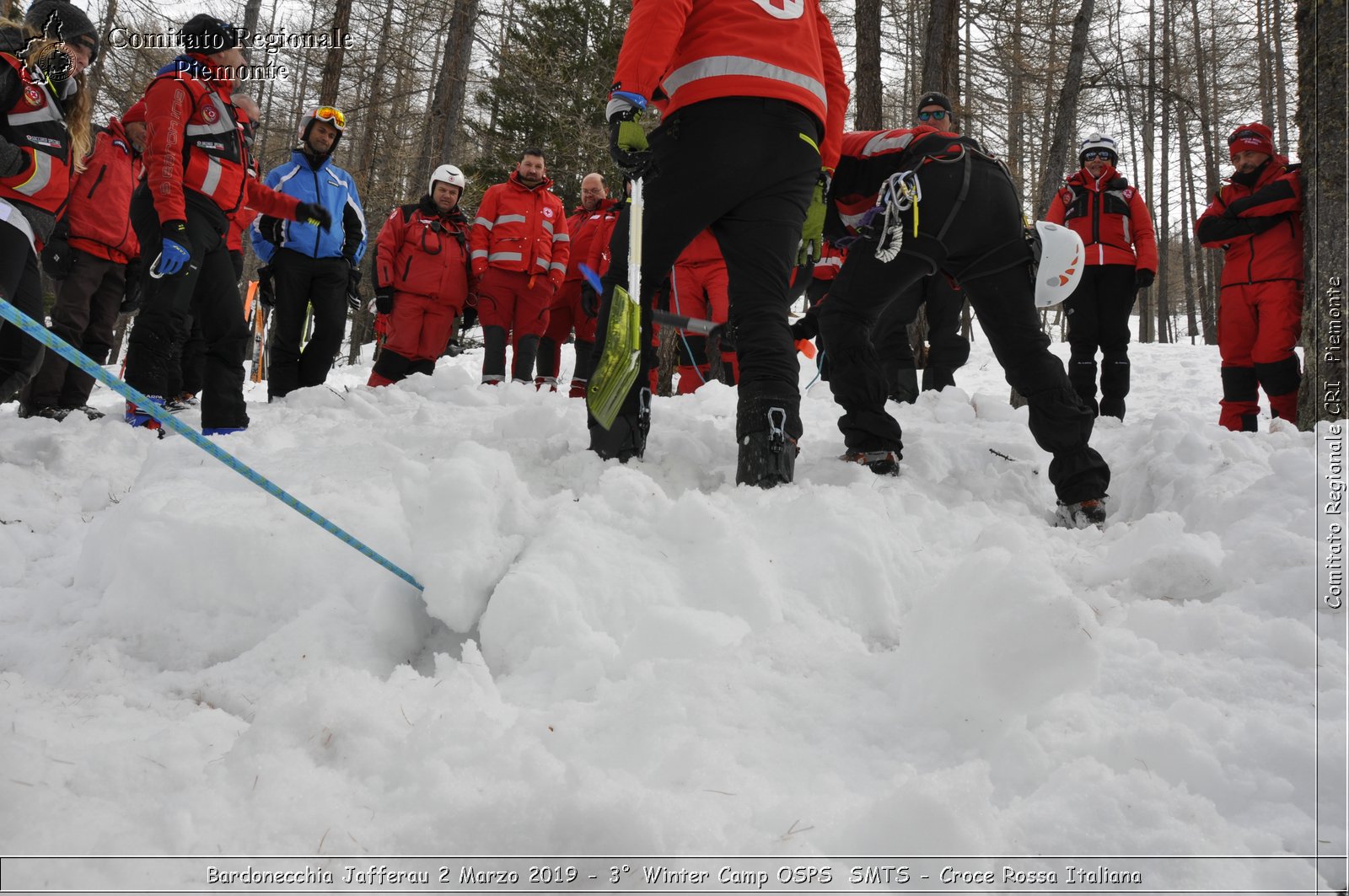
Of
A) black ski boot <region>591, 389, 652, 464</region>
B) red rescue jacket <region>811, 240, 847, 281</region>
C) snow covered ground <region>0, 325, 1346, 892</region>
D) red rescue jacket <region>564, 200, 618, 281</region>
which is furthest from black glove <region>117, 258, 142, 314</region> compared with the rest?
red rescue jacket <region>811, 240, 847, 281</region>

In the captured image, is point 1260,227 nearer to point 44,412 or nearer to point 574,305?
point 574,305

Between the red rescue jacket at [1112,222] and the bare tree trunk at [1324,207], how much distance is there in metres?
1.43

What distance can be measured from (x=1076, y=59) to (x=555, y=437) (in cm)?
992

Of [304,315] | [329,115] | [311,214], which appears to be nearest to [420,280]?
[304,315]

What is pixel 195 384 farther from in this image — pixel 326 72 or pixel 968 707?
pixel 326 72

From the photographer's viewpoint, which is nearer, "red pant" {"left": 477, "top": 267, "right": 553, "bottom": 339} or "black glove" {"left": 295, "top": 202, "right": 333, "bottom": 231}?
"black glove" {"left": 295, "top": 202, "right": 333, "bottom": 231}

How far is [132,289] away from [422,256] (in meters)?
2.09

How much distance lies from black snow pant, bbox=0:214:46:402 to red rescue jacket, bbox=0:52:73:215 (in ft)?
0.60

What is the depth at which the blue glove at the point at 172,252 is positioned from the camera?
153 inches

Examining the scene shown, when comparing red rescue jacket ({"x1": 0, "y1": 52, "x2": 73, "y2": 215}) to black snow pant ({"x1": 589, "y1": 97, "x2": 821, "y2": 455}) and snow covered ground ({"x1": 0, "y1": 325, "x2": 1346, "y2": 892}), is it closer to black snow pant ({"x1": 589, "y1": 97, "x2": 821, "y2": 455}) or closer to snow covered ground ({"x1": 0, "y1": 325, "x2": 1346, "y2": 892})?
snow covered ground ({"x1": 0, "y1": 325, "x2": 1346, "y2": 892})

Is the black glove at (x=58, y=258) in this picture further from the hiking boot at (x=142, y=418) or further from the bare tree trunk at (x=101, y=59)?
the bare tree trunk at (x=101, y=59)

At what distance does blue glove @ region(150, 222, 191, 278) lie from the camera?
153 inches

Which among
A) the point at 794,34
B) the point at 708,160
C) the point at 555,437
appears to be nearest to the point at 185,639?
the point at 555,437

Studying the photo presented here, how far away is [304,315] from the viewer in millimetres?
5785
